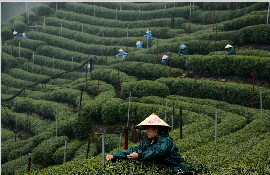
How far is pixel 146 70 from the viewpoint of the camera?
24.7 meters

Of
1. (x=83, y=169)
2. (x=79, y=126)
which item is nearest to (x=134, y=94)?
(x=79, y=126)

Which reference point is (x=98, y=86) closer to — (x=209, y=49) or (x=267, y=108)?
(x=209, y=49)

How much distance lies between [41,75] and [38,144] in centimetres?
1550

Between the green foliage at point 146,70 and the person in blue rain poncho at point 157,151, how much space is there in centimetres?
1765

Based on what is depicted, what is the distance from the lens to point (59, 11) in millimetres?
46906

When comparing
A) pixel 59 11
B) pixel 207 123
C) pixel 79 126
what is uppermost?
pixel 59 11

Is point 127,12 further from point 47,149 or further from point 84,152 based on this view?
point 84,152

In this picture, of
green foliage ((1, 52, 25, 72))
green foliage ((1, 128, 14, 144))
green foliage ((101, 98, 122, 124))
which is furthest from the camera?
green foliage ((1, 52, 25, 72))

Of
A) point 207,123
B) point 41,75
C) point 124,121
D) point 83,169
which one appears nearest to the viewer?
point 83,169

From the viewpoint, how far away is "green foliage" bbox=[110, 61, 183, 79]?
23.4m

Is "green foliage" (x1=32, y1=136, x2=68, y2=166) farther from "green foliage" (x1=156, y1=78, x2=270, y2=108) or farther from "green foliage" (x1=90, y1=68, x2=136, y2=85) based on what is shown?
"green foliage" (x1=156, y1=78, x2=270, y2=108)

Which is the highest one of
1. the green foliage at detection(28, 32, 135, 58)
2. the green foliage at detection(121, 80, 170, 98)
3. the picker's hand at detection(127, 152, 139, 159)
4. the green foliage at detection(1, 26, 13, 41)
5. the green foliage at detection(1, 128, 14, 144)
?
the green foliage at detection(1, 26, 13, 41)

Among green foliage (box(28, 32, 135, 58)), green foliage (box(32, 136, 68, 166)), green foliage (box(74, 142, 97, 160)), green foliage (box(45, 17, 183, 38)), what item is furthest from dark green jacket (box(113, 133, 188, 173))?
green foliage (box(28, 32, 135, 58))

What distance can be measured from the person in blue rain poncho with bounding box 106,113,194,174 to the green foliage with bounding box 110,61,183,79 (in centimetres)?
1765
